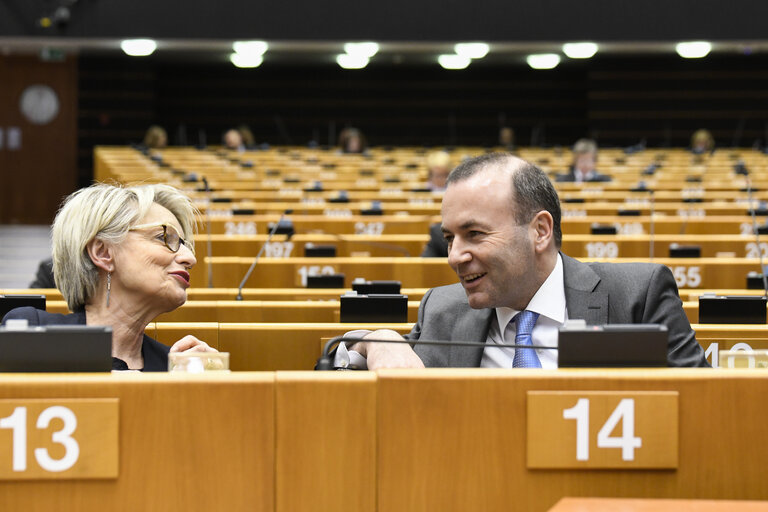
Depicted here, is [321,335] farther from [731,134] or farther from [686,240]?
[731,134]

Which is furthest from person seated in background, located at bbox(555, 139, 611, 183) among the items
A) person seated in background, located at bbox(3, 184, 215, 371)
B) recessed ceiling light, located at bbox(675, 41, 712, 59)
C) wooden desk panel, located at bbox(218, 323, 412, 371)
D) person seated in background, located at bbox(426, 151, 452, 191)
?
person seated in background, located at bbox(3, 184, 215, 371)

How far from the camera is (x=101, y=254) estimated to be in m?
2.22

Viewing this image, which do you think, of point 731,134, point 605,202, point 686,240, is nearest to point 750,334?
point 686,240

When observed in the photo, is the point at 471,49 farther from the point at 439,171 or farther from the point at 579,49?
the point at 439,171

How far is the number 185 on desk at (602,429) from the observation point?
1.26 metres

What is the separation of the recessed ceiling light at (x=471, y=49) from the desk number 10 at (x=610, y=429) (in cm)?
1176

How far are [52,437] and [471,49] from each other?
12.3 m

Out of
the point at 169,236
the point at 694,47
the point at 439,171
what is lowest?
the point at 169,236

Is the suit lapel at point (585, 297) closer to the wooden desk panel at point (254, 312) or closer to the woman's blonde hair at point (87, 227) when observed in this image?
Result: the wooden desk panel at point (254, 312)

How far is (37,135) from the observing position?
15.5 meters

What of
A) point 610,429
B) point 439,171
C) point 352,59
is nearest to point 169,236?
point 610,429

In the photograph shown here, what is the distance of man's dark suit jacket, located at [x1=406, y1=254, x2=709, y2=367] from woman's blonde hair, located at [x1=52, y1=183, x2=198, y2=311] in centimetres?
74

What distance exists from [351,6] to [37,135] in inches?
241

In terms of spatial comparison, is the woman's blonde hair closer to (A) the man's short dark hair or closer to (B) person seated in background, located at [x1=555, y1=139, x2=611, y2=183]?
(A) the man's short dark hair
